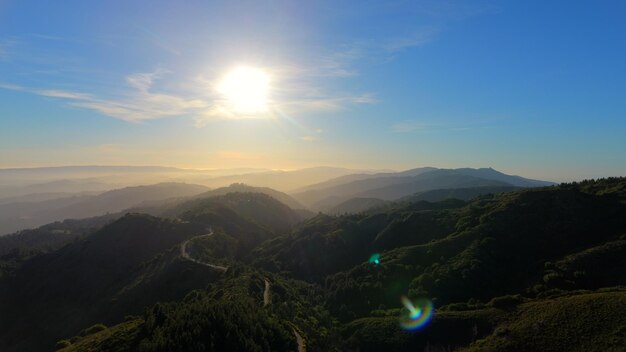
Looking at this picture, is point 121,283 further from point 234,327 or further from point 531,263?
point 531,263

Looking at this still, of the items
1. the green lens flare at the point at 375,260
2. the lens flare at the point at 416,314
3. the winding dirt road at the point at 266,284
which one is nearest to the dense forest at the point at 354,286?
the winding dirt road at the point at 266,284

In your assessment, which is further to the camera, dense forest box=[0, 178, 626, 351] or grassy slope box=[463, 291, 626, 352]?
dense forest box=[0, 178, 626, 351]

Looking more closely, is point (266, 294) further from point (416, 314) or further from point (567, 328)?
point (567, 328)

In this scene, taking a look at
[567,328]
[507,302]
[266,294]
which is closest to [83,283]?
[266,294]

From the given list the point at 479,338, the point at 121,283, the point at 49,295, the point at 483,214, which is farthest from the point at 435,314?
the point at 49,295

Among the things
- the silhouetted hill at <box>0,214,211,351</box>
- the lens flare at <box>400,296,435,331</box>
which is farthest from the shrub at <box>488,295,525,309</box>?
the silhouetted hill at <box>0,214,211,351</box>

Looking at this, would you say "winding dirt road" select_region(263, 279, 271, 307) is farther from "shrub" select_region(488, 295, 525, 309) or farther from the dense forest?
"shrub" select_region(488, 295, 525, 309)
